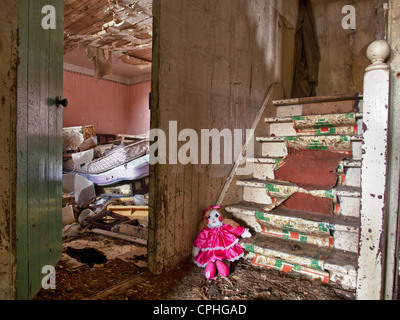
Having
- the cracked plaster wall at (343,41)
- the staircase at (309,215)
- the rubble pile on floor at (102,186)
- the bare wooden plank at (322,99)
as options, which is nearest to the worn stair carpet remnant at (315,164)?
the staircase at (309,215)

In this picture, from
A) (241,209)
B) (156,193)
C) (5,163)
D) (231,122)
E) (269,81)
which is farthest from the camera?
(269,81)

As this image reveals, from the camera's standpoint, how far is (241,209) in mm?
1950

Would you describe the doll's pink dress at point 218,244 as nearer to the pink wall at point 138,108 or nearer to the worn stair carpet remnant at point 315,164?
the worn stair carpet remnant at point 315,164

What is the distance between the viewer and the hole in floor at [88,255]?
1.85 m

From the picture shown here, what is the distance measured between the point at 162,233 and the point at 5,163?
943 mm

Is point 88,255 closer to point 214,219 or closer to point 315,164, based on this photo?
point 214,219

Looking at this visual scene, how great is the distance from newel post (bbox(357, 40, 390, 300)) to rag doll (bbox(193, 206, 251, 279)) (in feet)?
2.38

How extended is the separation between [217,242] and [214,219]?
153 millimetres

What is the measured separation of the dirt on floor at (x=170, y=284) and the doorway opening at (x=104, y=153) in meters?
0.02

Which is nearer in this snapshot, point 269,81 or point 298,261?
point 298,261

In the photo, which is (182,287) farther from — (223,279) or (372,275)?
(372,275)

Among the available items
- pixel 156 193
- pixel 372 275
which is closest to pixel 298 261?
pixel 372 275

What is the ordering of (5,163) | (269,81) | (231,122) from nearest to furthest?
1. (5,163)
2. (231,122)
3. (269,81)
